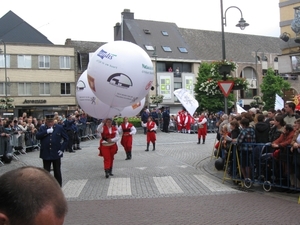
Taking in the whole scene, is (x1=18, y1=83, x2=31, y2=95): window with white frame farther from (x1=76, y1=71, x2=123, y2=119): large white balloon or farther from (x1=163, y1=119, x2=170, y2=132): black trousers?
(x1=76, y1=71, x2=123, y2=119): large white balloon

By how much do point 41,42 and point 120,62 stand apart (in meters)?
49.8

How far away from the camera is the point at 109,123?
12297 mm

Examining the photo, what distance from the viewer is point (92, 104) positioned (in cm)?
1243

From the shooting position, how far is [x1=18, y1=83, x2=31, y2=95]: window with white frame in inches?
2042

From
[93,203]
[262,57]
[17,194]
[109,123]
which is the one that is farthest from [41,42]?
[17,194]

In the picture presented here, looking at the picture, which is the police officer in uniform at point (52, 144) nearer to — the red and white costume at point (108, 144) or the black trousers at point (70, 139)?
the red and white costume at point (108, 144)

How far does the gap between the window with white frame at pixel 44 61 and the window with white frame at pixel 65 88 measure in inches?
119

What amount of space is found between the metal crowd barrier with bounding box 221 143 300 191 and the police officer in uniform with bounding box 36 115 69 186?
4.31m

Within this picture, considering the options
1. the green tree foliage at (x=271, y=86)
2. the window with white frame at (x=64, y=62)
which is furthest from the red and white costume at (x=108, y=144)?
the green tree foliage at (x=271, y=86)

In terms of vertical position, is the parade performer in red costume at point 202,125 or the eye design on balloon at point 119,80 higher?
the eye design on balloon at point 119,80

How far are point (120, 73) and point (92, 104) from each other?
2628 mm

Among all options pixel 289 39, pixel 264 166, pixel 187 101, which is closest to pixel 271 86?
pixel 187 101

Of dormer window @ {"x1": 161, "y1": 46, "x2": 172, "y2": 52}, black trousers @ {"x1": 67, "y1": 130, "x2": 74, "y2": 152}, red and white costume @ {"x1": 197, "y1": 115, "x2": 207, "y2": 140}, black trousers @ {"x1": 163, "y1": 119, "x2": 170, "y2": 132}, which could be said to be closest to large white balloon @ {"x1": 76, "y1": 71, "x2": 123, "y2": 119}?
black trousers @ {"x1": 67, "y1": 130, "x2": 74, "y2": 152}

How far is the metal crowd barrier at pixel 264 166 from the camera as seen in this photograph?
905 centimetres
